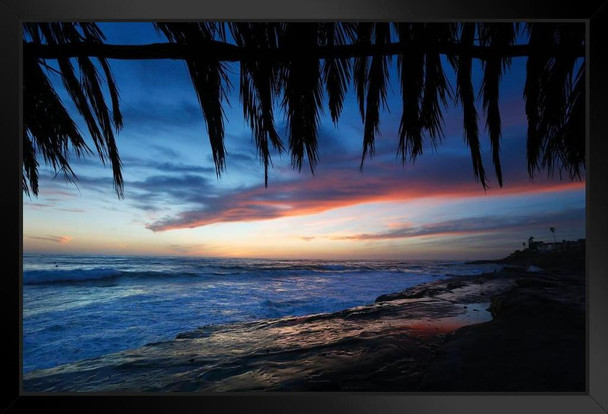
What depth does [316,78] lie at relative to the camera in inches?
43.1

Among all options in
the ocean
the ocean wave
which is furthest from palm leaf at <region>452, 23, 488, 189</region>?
the ocean wave

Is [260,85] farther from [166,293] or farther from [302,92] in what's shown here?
[166,293]

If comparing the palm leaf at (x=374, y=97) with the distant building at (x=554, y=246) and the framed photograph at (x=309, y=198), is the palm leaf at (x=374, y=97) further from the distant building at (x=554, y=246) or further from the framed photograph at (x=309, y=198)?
the distant building at (x=554, y=246)

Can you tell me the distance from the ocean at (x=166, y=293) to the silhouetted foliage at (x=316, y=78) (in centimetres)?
346

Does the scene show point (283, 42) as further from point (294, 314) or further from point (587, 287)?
point (294, 314)

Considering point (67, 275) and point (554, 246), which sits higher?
point (554, 246)

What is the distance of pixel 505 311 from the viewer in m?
2.68

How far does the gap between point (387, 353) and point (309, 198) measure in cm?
362

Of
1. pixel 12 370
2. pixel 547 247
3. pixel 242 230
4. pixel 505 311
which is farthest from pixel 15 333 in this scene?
pixel 547 247

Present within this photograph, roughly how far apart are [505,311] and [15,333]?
3167 millimetres

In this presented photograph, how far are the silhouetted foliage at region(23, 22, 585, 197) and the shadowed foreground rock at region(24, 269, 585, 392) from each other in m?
0.96

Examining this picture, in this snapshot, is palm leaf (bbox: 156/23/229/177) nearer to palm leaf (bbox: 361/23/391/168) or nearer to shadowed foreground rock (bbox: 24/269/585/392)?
palm leaf (bbox: 361/23/391/168)

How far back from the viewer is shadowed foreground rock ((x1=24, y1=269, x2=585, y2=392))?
1.61m

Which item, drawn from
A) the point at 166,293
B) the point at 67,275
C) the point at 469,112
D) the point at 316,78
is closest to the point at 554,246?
the point at 469,112
